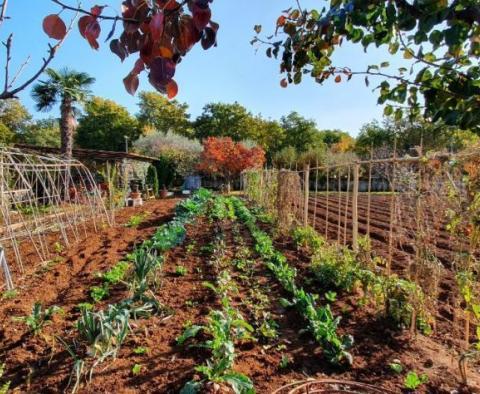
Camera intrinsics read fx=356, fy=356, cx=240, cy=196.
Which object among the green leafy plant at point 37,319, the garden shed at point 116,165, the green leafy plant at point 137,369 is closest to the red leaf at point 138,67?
the green leafy plant at point 137,369

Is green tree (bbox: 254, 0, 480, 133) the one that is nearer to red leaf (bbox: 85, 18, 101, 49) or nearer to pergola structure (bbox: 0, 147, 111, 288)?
red leaf (bbox: 85, 18, 101, 49)

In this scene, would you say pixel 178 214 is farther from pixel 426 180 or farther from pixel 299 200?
pixel 426 180

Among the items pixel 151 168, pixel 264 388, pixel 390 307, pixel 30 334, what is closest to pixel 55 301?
pixel 30 334

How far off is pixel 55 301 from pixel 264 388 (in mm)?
2983

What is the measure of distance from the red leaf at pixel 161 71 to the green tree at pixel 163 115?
137 ft

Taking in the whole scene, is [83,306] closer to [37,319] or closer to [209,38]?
[37,319]

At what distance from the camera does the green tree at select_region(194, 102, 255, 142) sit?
Result: 38219 millimetres

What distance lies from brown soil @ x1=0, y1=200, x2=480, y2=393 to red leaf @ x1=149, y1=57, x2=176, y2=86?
2.43 meters

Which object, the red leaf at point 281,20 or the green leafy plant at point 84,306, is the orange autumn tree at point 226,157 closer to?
the green leafy plant at point 84,306

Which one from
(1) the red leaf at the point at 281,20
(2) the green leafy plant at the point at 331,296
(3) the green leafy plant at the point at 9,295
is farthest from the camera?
(3) the green leafy plant at the point at 9,295

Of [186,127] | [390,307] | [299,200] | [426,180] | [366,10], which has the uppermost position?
[186,127]

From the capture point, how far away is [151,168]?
22391 mm

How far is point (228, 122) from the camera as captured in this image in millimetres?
38844

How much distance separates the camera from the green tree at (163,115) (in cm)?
4388
